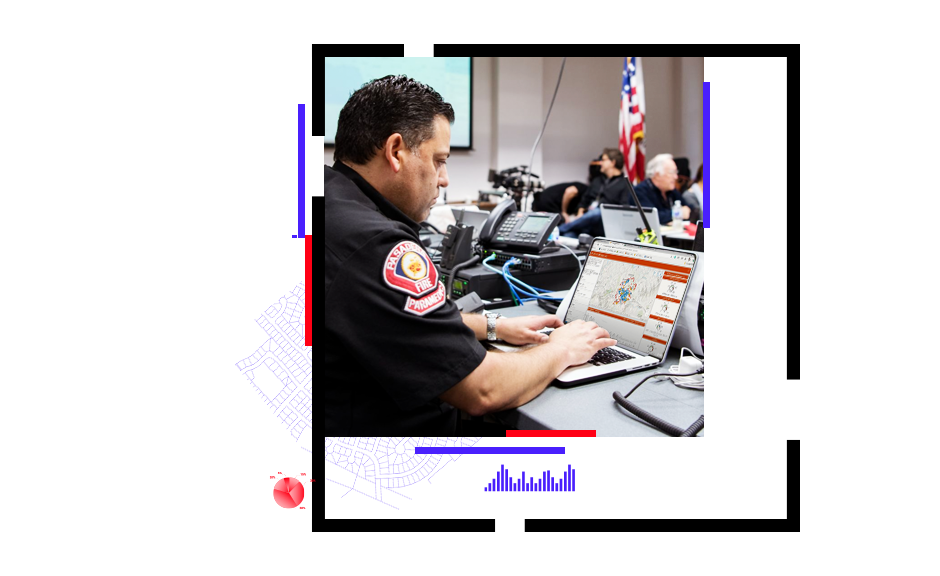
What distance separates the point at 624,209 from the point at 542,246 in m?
1.14

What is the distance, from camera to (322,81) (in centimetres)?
69

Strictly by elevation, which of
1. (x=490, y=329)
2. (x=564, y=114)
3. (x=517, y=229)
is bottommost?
(x=490, y=329)

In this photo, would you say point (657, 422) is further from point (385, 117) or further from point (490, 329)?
point (385, 117)

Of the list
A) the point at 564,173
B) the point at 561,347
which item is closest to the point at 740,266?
the point at 561,347

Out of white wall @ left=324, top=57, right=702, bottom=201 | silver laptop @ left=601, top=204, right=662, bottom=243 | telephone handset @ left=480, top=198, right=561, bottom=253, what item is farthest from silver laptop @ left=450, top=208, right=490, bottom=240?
white wall @ left=324, top=57, right=702, bottom=201

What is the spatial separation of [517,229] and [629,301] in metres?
0.79

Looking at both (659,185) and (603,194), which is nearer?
(659,185)

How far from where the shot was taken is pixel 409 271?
1.11 m

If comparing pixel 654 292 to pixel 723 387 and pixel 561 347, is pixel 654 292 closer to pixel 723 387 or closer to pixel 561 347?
pixel 561 347

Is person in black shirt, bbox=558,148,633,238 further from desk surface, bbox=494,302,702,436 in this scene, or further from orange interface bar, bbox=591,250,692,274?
desk surface, bbox=494,302,702,436

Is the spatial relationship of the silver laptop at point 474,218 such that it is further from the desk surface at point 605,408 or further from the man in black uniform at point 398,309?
the desk surface at point 605,408

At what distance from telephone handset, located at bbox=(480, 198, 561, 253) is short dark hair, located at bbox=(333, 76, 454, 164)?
878mm

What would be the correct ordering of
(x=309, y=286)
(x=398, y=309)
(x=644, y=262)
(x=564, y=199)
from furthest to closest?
1. (x=564, y=199)
2. (x=644, y=262)
3. (x=398, y=309)
4. (x=309, y=286)

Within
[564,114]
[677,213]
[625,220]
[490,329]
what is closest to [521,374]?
[490,329]
